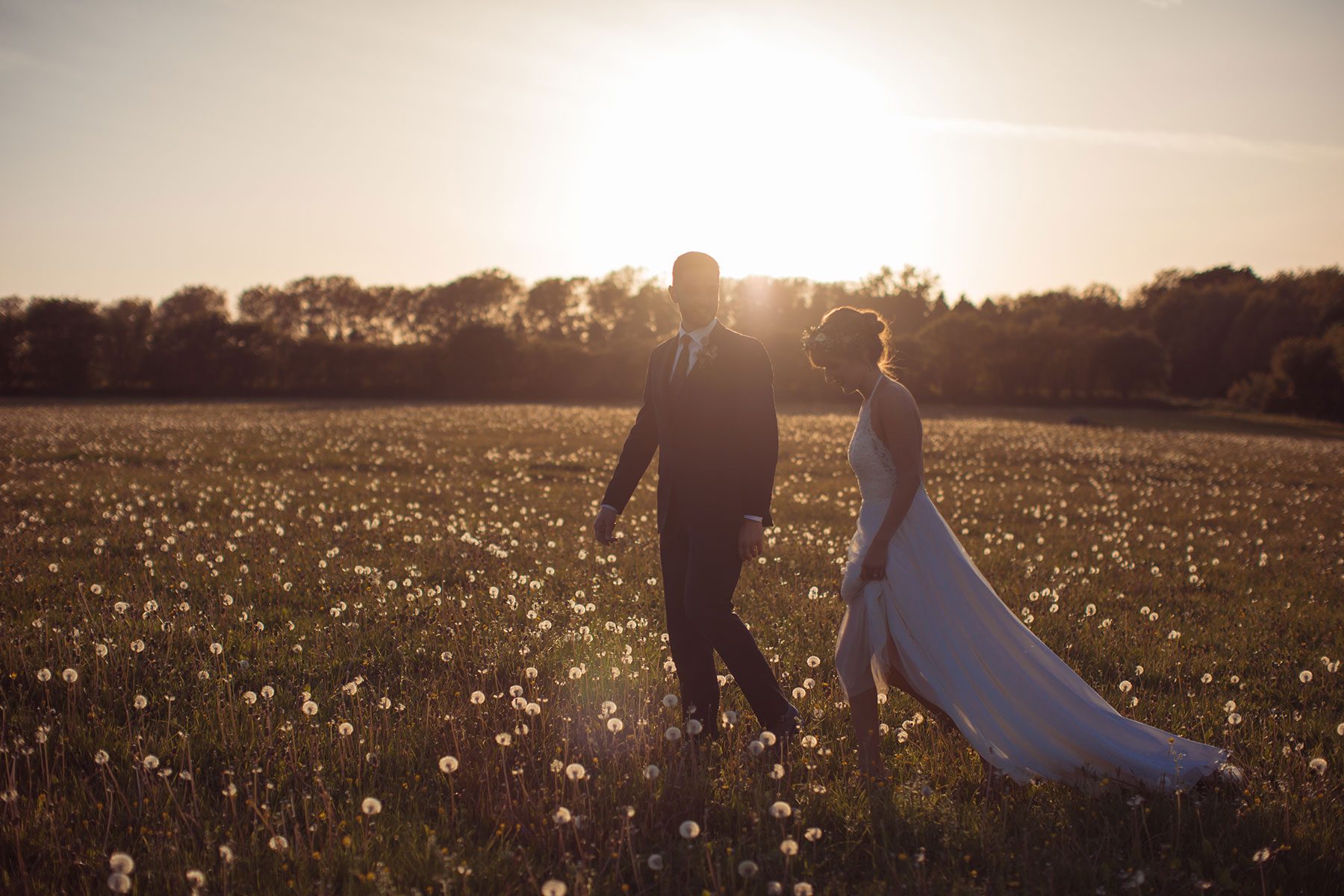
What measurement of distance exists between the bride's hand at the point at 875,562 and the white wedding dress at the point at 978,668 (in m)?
0.05

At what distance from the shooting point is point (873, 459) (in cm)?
465

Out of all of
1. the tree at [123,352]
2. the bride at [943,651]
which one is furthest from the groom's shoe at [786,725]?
the tree at [123,352]

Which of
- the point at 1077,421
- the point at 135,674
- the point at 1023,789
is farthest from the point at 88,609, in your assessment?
the point at 1077,421

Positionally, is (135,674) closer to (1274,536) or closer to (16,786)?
(16,786)

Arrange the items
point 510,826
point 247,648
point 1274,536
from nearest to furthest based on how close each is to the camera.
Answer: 1. point 510,826
2. point 247,648
3. point 1274,536

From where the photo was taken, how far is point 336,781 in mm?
4270

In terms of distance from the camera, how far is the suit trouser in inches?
183

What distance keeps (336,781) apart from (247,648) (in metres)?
2.37

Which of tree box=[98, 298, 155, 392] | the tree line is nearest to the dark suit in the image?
the tree line

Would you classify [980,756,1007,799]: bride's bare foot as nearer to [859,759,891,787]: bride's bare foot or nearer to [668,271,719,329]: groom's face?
[859,759,891,787]: bride's bare foot

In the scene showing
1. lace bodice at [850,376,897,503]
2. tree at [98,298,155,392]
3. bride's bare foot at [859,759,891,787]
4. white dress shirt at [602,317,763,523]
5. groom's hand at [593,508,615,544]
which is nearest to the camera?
bride's bare foot at [859,759,891,787]

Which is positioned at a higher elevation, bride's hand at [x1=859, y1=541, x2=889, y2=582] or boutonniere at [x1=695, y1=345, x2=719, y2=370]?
boutonniere at [x1=695, y1=345, x2=719, y2=370]

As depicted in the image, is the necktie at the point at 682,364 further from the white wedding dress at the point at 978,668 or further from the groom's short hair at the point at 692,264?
the white wedding dress at the point at 978,668

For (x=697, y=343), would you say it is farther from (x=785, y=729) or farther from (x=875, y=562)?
(x=785, y=729)
